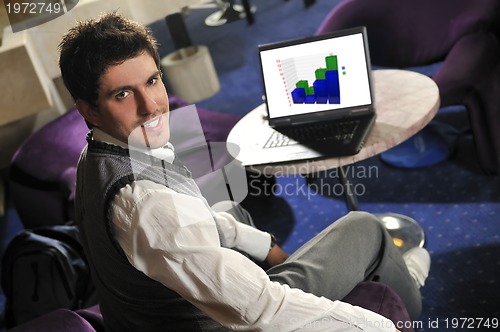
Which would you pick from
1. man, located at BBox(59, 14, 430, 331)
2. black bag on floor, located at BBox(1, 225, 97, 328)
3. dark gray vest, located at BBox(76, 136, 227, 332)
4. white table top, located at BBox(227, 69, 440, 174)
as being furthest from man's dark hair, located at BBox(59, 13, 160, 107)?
black bag on floor, located at BBox(1, 225, 97, 328)

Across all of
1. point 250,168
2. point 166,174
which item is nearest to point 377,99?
point 250,168

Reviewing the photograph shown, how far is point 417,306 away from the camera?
1304 mm

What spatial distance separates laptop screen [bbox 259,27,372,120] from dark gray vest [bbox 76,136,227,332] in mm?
714

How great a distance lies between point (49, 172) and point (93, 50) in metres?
1.32

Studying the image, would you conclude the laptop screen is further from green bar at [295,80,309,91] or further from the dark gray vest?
the dark gray vest

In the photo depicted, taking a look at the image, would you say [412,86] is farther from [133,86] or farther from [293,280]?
[133,86]

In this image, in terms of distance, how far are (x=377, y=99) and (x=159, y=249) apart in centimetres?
100

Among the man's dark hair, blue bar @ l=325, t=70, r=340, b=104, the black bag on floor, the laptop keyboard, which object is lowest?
the black bag on floor

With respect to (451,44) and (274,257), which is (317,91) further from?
(451,44)

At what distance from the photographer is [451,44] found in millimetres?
2035

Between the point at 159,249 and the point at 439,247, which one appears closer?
the point at 159,249

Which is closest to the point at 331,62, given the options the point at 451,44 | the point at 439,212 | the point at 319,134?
the point at 319,134

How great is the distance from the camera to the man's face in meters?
0.73

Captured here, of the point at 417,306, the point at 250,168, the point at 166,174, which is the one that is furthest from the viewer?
the point at 250,168
